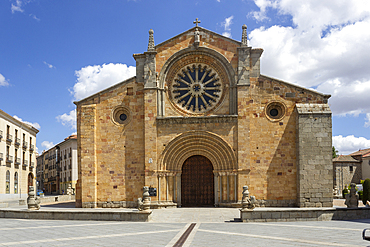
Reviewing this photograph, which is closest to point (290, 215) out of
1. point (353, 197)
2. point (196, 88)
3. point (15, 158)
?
point (353, 197)

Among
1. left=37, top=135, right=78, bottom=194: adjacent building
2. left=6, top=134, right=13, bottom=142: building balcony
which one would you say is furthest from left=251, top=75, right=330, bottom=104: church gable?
left=37, top=135, right=78, bottom=194: adjacent building

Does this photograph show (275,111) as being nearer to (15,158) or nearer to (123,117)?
(123,117)

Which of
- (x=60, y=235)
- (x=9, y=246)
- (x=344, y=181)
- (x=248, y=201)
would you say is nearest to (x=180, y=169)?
(x=248, y=201)

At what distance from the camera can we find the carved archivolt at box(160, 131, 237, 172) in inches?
799

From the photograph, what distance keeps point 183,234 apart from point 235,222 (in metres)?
3.93

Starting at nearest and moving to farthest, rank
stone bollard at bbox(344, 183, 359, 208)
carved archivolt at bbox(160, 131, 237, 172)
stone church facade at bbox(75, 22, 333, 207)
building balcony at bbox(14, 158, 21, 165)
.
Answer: stone bollard at bbox(344, 183, 359, 208) < stone church facade at bbox(75, 22, 333, 207) < carved archivolt at bbox(160, 131, 237, 172) < building balcony at bbox(14, 158, 21, 165)

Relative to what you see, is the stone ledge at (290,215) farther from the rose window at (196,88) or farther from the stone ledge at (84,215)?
the rose window at (196,88)

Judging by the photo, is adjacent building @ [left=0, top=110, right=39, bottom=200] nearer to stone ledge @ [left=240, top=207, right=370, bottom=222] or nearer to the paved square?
the paved square

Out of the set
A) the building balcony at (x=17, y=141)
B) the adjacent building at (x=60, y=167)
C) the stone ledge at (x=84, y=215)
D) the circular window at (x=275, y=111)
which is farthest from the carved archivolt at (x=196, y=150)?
the adjacent building at (x=60, y=167)

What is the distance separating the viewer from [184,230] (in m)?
12.2

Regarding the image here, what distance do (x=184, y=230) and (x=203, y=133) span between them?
8895mm

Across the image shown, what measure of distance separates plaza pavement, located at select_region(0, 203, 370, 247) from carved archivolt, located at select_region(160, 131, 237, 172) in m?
5.42

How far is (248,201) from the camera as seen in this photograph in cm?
1479

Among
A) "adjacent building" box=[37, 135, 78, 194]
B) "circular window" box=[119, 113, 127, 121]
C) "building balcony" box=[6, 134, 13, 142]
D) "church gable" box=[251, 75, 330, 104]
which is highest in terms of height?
"church gable" box=[251, 75, 330, 104]
